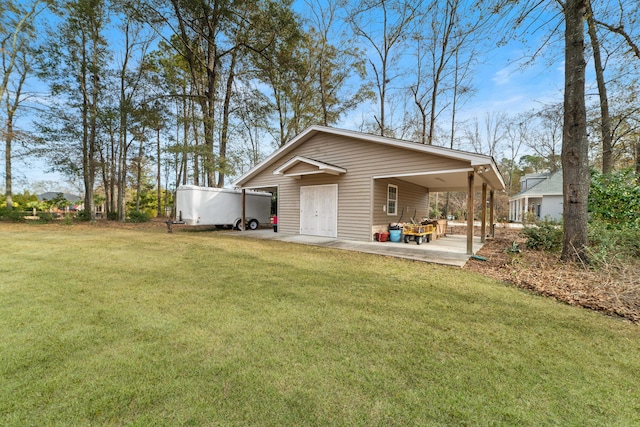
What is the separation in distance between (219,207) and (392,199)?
27.4ft

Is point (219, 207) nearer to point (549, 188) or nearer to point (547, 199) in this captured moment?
point (547, 199)

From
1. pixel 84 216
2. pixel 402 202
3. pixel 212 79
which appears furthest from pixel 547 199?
pixel 84 216

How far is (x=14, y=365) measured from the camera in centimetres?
205

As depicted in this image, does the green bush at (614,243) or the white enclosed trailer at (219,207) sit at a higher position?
the white enclosed trailer at (219,207)

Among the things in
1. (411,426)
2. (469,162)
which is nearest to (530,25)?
(469,162)

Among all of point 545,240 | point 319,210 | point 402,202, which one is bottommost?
point 545,240

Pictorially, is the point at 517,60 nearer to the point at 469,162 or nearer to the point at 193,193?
the point at 469,162

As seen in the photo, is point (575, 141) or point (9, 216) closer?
point (575, 141)

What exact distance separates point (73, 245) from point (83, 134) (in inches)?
466

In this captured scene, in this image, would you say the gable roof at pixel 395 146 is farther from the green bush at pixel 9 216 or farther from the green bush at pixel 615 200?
the green bush at pixel 9 216

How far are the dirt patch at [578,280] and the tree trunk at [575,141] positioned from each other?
0.66 metres

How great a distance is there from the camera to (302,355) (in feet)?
7.52

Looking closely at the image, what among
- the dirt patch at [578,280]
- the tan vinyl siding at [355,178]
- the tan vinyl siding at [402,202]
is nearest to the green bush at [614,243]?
the dirt patch at [578,280]

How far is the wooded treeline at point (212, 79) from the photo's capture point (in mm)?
14047
